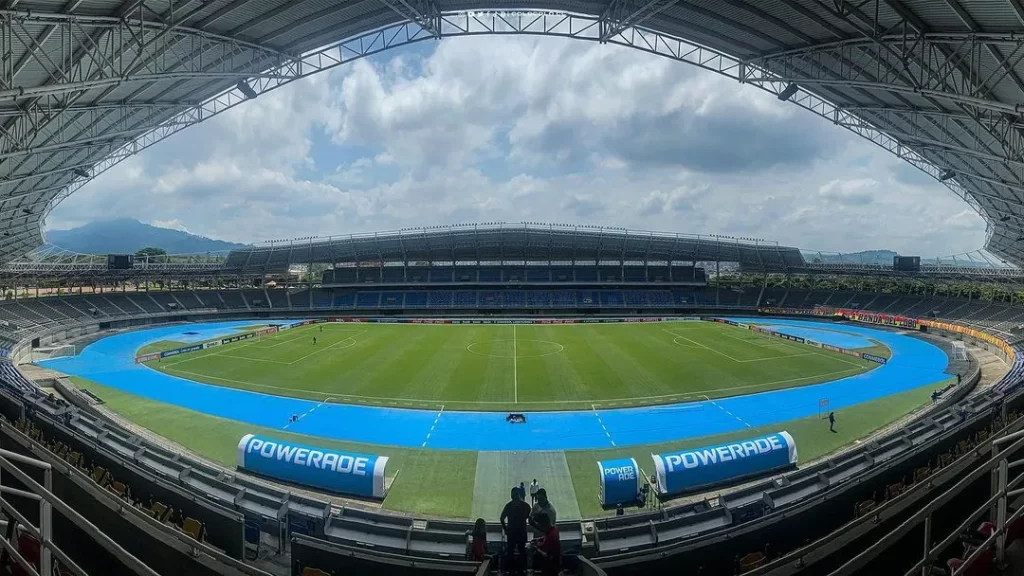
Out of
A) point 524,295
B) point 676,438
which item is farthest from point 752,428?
point 524,295

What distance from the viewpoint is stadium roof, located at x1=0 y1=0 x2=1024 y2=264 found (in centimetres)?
1355

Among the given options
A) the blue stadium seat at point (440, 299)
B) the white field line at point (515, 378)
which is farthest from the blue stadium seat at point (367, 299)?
the white field line at point (515, 378)

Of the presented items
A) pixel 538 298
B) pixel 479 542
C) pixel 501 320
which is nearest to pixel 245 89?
pixel 479 542

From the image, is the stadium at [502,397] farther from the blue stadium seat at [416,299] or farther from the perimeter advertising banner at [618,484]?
the blue stadium seat at [416,299]

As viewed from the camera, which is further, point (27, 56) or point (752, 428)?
point (752, 428)

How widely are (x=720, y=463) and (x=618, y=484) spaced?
10.1 ft

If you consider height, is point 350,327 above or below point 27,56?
below

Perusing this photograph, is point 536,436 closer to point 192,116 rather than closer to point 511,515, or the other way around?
point 511,515

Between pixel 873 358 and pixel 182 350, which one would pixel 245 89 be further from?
pixel 873 358

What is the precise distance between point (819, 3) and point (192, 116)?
1046 inches

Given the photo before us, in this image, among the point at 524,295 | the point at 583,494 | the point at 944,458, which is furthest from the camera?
the point at 524,295

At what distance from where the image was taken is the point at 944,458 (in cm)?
1134

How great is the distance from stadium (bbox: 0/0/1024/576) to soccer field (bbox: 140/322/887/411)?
0.28 meters

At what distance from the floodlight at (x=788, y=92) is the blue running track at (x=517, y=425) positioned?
42.6 ft
